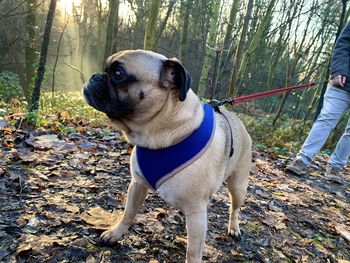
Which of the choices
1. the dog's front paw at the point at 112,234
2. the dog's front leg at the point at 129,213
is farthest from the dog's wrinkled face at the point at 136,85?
the dog's front paw at the point at 112,234

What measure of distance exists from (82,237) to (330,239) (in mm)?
2809

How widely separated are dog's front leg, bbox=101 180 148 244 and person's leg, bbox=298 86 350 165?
3913 mm

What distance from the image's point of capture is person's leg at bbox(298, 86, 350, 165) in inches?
213

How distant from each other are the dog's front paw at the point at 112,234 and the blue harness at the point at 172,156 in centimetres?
60

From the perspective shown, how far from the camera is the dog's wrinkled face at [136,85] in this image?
2367 mm

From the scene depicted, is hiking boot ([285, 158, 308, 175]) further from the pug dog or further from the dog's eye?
the dog's eye

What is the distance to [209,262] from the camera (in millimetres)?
2904

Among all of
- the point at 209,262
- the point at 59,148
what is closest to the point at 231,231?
the point at 209,262

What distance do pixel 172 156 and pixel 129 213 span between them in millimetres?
785

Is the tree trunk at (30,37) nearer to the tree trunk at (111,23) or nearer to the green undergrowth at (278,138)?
the tree trunk at (111,23)

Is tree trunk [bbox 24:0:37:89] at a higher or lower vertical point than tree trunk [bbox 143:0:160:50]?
lower

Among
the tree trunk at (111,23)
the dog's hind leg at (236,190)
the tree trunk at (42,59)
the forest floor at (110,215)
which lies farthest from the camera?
→ the tree trunk at (111,23)

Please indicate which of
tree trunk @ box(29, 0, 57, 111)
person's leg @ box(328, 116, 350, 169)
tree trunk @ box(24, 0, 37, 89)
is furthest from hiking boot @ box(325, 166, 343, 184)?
tree trunk @ box(24, 0, 37, 89)

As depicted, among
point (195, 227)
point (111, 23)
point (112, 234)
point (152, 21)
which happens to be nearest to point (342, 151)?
point (195, 227)
